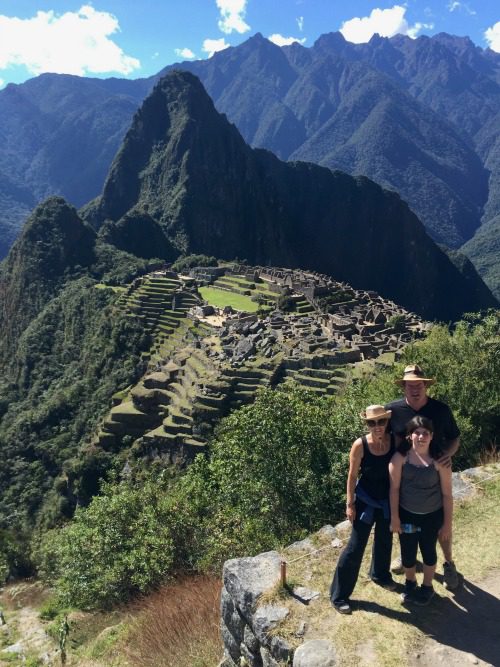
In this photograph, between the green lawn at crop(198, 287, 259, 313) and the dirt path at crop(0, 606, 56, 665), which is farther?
the green lawn at crop(198, 287, 259, 313)

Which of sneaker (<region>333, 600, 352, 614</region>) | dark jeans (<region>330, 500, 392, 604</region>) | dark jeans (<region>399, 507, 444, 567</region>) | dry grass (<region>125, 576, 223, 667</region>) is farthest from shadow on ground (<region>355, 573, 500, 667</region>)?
dry grass (<region>125, 576, 223, 667</region>)

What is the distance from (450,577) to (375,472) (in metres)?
1.54

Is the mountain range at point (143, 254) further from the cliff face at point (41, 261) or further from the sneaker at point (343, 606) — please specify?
the sneaker at point (343, 606)

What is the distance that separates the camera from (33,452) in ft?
149

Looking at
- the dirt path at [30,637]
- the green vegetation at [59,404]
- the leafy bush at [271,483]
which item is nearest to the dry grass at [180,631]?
the leafy bush at [271,483]

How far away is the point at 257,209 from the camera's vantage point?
141625mm

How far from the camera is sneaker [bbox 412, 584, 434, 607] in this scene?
5.76 metres

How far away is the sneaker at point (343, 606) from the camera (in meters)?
5.73

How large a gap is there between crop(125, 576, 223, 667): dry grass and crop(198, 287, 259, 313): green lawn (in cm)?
4098

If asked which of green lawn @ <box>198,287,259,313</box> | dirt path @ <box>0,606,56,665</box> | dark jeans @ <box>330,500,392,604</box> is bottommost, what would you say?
dirt path @ <box>0,606,56,665</box>

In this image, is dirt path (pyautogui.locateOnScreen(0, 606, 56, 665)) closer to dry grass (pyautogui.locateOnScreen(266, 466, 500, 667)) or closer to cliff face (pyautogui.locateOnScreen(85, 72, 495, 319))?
dry grass (pyautogui.locateOnScreen(266, 466, 500, 667))

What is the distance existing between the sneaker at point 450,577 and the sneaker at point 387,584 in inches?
22.4

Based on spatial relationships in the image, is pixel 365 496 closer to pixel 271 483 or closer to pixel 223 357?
pixel 271 483

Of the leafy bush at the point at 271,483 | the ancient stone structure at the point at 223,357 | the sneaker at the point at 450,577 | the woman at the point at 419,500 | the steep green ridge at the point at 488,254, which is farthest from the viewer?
the steep green ridge at the point at 488,254
